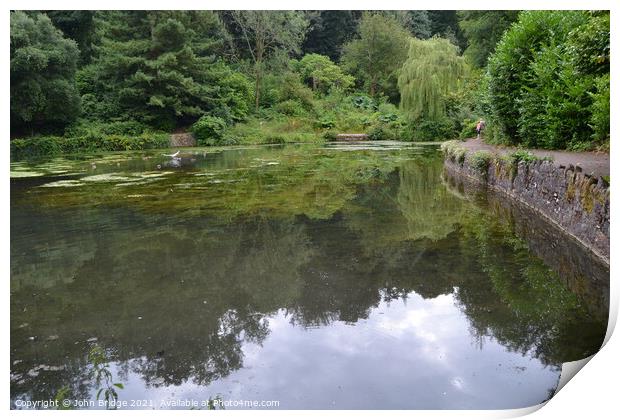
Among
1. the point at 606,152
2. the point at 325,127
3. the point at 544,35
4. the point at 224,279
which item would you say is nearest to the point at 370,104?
the point at 325,127

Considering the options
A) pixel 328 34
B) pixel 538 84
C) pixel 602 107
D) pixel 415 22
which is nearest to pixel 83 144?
pixel 538 84

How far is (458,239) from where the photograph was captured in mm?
5930

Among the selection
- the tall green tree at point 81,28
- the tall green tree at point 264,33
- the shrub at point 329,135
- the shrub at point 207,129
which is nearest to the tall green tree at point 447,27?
the tall green tree at point 264,33

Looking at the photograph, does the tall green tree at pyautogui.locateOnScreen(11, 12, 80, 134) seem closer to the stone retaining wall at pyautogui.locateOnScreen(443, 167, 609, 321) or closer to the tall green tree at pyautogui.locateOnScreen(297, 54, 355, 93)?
A: the stone retaining wall at pyautogui.locateOnScreen(443, 167, 609, 321)

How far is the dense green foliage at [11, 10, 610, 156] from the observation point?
838 centimetres

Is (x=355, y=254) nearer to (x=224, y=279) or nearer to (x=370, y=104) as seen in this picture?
(x=224, y=279)

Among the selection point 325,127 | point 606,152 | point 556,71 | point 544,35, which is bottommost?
point 325,127

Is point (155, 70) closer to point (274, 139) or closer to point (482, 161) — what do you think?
point (274, 139)

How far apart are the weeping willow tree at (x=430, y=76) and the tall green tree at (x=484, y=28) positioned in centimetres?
116

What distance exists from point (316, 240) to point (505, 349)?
3.08 metres

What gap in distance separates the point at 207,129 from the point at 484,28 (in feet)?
47.0

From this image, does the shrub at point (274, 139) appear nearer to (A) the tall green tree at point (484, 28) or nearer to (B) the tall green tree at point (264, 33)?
(B) the tall green tree at point (264, 33)

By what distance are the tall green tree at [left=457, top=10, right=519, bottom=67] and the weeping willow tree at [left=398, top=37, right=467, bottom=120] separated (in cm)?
116

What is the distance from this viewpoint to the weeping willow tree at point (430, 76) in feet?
78.4
